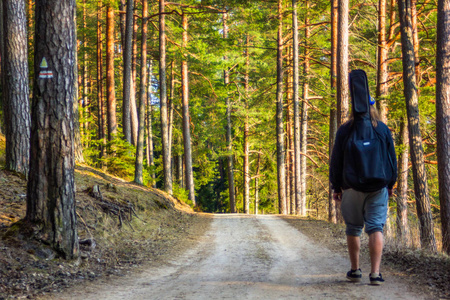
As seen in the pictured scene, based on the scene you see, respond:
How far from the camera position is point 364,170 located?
14.9ft

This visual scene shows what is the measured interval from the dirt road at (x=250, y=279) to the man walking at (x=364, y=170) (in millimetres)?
461

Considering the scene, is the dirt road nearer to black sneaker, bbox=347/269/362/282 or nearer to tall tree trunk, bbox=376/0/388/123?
black sneaker, bbox=347/269/362/282

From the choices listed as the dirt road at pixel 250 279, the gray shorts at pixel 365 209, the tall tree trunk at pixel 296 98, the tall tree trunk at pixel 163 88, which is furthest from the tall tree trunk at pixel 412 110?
the tall tree trunk at pixel 163 88

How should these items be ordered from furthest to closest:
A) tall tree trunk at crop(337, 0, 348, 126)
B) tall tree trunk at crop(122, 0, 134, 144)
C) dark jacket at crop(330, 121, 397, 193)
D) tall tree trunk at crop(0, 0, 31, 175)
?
tall tree trunk at crop(122, 0, 134, 144) → tall tree trunk at crop(337, 0, 348, 126) → tall tree trunk at crop(0, 0, 31, 175) → dark jacket at crop(330, 121, 397, 193)

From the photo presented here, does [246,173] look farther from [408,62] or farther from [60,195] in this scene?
[60,195]

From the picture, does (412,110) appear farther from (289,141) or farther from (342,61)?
(289,141)

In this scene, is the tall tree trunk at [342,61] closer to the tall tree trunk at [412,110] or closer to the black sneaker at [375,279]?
the tall tree trunk at [412,110]

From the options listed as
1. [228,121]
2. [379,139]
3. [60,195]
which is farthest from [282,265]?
[228,121]

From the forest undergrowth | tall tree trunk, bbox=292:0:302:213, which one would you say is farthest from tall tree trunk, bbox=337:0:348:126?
tall tree trunk, bbox=292:0:302:213

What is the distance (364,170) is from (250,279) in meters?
2.06

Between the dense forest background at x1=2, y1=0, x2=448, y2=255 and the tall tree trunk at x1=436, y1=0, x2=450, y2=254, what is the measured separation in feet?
1.51

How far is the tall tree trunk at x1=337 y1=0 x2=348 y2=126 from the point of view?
42.7ft

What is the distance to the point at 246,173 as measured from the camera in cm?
3219

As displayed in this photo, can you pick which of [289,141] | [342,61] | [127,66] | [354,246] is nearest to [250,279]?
[354,246]
